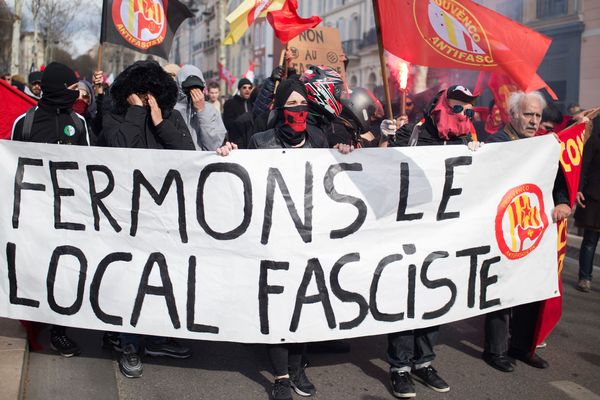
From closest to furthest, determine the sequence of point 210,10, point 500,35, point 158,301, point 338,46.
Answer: point 158,301 < point 500,35 < point 338,46 < point 210,10

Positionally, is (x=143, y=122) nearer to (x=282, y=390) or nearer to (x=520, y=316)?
(x=282, y=390)

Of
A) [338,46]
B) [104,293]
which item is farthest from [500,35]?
[338,46]

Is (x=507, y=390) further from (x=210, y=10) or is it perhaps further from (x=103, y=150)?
(x=210, y=10)

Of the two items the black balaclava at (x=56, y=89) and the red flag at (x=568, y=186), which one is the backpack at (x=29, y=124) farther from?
the red flag at (x=568, y=186)

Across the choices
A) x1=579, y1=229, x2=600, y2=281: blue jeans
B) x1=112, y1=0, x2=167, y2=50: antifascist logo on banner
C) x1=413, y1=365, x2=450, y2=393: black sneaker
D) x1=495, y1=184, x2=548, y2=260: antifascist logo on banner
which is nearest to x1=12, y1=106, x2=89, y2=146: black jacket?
x1=112, y1=0, x2=167, y2=50: antifascist logo on banner

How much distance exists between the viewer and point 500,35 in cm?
425

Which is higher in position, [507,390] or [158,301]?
[158,301]

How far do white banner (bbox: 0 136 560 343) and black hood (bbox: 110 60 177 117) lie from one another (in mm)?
465

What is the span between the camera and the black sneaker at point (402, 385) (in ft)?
12.2

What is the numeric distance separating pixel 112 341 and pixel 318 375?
4.39 feet

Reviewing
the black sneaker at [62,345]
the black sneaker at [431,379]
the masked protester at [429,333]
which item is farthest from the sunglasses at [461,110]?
the black sneaker at [62,345]

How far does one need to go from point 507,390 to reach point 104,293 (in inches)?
92.2

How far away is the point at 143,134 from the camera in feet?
13.1

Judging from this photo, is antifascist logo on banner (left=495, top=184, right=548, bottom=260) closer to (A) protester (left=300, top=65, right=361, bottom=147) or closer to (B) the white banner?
(B) the white banner
